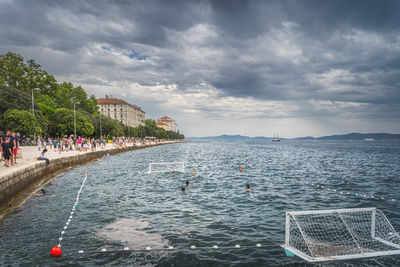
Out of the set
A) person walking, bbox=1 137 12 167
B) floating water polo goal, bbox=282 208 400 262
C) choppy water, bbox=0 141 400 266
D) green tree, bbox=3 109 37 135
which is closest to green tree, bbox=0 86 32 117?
green tree, bbox=3 109 37 135

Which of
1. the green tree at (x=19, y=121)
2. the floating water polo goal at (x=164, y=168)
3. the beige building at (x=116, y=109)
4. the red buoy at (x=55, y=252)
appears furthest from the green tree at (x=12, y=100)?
the beige building at (x=116, y=109)

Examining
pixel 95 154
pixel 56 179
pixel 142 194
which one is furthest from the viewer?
pixel 95 154

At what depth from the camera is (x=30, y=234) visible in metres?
8.45

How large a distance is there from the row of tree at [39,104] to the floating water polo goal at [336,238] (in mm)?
44442

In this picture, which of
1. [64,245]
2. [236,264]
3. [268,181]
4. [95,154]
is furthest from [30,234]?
[95,154]

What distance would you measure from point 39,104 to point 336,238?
7157 centimetres

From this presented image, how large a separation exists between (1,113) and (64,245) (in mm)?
51414

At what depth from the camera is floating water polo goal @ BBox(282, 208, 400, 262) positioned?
6516 millimetres

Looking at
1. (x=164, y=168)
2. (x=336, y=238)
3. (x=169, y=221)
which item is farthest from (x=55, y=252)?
(x=164, y=168)

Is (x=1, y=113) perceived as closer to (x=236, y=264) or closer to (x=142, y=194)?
(x=142, y=194)

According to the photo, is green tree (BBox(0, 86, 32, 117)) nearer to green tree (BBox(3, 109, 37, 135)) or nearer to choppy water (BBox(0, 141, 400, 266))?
green tree (BBox(3, 109, 37, 135))

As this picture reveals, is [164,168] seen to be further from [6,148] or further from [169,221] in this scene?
[169,221]

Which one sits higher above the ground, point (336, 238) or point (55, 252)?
point (55, 252)

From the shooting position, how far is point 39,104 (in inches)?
2469
